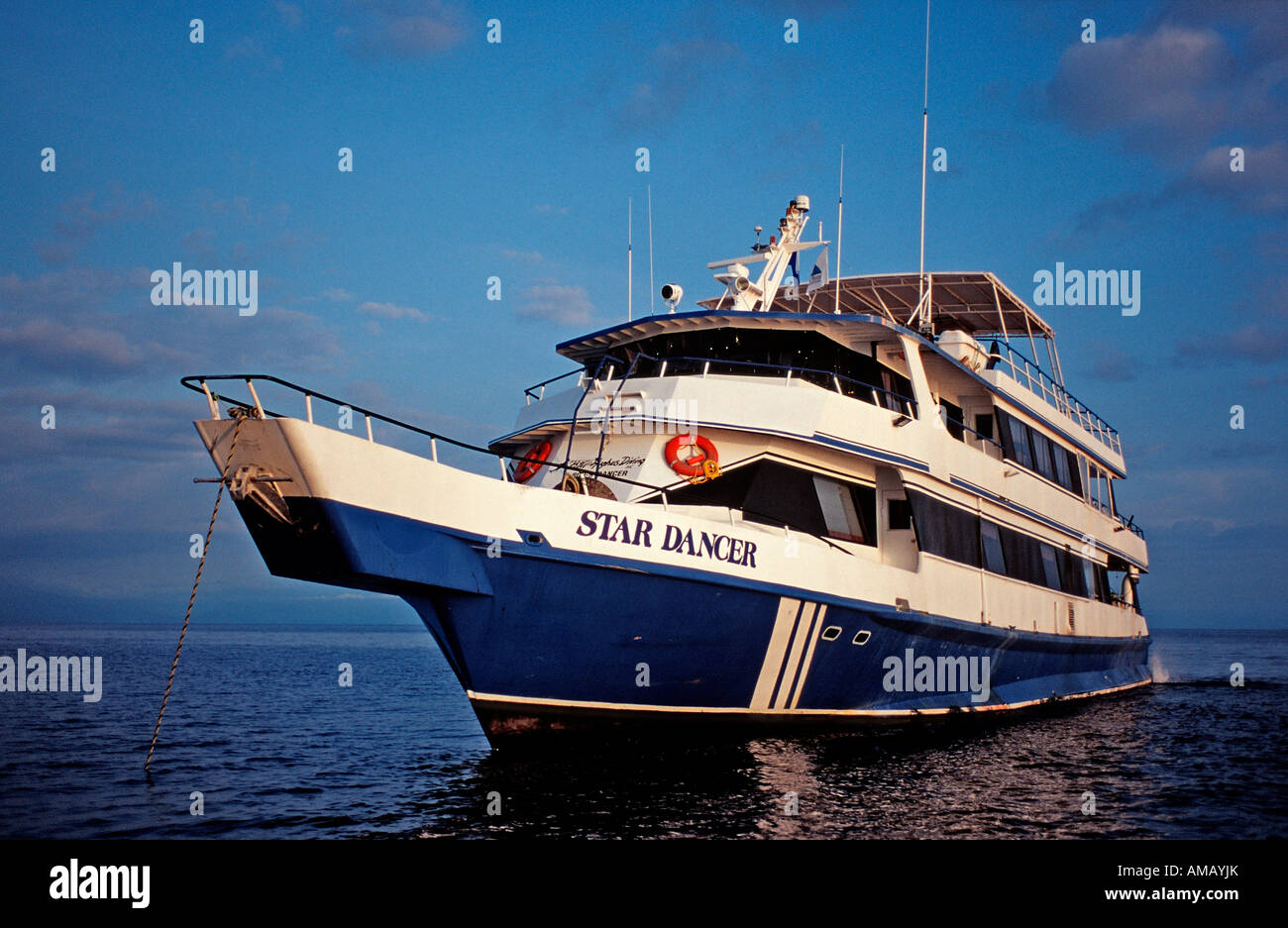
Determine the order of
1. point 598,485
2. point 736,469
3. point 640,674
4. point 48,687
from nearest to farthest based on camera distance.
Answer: point 640,674
point 598,485
point 736,469
point 48,687

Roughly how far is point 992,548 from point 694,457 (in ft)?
20.6

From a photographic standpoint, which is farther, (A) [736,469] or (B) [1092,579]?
(B) [1092,579]

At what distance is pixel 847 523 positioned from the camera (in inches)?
527

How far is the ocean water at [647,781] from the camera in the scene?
8.57 metres

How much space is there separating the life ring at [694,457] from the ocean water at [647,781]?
308 cm

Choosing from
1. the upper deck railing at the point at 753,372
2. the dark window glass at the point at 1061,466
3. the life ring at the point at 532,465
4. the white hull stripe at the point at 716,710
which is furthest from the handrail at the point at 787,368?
the dark window glass at the point at 1061,466

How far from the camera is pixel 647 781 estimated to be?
9695mm

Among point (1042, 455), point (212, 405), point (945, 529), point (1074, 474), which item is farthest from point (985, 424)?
point (212, 405)

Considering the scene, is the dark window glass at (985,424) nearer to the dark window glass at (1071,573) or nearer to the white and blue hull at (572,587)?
the dark window glass at (1071,573)

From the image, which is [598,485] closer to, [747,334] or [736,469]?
[736,469]

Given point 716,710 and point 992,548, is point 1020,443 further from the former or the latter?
point 716,710
